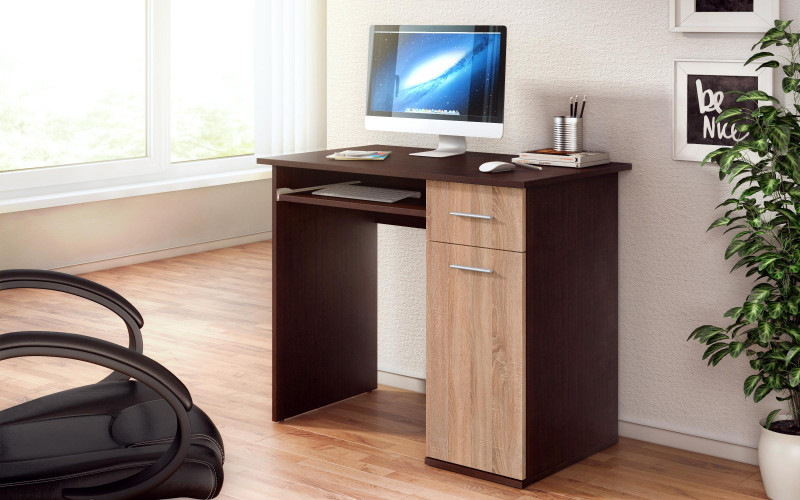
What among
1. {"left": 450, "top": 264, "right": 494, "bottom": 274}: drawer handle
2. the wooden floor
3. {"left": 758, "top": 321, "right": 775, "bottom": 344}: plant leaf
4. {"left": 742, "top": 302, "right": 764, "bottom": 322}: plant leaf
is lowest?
the wooden floor

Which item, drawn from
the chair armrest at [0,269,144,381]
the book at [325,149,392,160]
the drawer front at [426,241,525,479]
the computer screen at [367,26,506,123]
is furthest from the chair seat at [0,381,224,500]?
the computer screen at [367,26,506,123]

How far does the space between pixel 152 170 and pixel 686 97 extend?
404 cm

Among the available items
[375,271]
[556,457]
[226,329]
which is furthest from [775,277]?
[226,329]

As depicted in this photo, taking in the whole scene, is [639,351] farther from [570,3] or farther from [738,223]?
[570,3]

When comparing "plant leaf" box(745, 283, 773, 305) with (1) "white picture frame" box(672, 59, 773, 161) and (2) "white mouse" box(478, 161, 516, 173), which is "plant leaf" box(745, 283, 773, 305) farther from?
(2) "white mouse" box(478, 161, 516, 173)

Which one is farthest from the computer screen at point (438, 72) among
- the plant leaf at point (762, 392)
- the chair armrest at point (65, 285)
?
the chair armrest at point (65, 285)

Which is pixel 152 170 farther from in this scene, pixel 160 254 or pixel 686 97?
pixel 686 97

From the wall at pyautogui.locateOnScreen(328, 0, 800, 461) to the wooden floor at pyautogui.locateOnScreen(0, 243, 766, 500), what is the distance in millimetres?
197

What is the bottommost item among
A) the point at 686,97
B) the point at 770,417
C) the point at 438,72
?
the point at 770,417

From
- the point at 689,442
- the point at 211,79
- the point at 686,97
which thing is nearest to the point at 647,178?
the point at 686,97

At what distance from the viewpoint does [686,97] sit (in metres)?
3.14

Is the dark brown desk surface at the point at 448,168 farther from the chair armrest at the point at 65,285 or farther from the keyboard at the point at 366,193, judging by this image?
the chair armrest at the point at 65,285

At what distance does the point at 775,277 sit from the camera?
2.77m

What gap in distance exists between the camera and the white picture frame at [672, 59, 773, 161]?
305 centimetres
